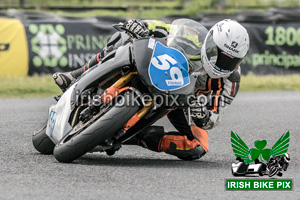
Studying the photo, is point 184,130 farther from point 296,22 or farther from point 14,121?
point 296,22

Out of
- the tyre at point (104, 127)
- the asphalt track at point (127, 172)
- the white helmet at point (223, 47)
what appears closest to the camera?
the asphalt track at point (127, 172)

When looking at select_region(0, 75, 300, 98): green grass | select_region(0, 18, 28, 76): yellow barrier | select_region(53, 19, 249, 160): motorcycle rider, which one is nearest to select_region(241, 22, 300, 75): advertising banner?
select_region(0, 75, 300, 98): green grass

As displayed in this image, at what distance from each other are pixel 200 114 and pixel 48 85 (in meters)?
6.94

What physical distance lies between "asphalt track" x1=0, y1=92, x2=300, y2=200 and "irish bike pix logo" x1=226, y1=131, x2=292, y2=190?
0.08 meters

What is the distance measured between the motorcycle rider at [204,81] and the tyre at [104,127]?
645mm

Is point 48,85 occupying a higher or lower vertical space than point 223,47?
lower

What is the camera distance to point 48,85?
11.8 m

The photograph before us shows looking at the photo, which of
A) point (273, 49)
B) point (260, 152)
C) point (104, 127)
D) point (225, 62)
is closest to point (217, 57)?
point (225, 62)

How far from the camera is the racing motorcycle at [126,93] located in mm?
4941

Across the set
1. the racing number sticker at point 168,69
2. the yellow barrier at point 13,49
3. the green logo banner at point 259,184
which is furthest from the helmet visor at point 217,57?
the yellow barrier at point 13,49

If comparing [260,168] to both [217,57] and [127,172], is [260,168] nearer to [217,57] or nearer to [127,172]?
[217,57]

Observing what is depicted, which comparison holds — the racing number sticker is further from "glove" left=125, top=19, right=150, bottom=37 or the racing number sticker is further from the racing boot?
the racing boot

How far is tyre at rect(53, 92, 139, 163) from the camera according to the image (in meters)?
4.87

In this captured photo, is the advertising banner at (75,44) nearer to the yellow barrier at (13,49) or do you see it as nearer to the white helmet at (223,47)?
the yellow barrier at (13,49)
